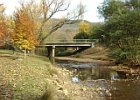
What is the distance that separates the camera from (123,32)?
5341 centimetres

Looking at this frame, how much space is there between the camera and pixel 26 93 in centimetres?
1775

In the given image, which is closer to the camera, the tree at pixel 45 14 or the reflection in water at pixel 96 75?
the reflection in water at pixel 96 75

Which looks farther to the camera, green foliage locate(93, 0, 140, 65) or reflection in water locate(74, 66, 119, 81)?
green foliage locate(93, 0, 140, 65)

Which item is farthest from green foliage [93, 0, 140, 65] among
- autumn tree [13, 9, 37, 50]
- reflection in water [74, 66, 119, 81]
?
autumn tree [13, 9, 37, 50]

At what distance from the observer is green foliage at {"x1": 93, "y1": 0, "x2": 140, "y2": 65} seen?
2050 inches

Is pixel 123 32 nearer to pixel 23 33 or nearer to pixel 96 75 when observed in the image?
pixel 96 75

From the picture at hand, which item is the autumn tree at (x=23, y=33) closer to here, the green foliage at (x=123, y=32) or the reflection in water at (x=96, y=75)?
the reflection in water at (x=96, y=75)

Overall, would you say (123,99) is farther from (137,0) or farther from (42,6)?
(42,6)

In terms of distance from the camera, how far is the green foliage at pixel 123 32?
52.1m

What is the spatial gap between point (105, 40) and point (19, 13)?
1481 centimetres

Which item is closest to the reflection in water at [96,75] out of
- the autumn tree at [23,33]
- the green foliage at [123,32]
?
the autumn tree at [23,33]

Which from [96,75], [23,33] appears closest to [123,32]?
[96,75]

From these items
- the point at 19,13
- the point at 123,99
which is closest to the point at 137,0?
the point at 19,13

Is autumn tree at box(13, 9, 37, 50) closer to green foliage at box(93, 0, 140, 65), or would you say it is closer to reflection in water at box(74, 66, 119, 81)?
reflection in water at box(74, 66, 119, 81)
